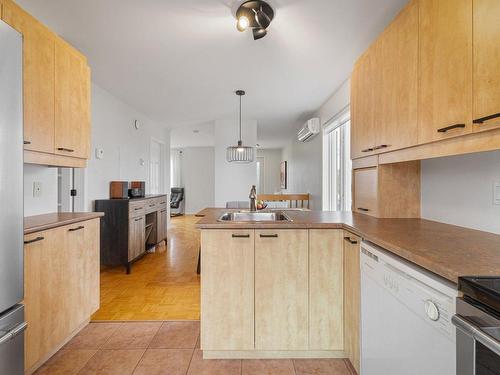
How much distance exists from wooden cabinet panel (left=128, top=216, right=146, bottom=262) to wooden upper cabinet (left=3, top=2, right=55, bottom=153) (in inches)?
76.3

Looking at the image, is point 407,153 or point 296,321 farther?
point 296,321

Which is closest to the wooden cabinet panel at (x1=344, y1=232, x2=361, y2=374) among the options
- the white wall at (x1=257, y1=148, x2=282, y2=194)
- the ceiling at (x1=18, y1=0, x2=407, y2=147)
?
the ceiling at (x1=18, y1=0, x2=407, y2=147)

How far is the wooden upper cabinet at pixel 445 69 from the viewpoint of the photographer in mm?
1112

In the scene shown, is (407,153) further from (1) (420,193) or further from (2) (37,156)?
(2) (37,156)

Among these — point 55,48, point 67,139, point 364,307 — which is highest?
point 55,48

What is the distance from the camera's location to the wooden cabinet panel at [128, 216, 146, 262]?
11.7 ft

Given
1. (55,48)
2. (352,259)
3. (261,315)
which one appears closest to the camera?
(352,259)

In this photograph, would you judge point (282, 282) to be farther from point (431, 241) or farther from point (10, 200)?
point (10, 200)

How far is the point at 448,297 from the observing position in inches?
32.1

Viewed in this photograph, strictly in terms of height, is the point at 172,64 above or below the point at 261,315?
above

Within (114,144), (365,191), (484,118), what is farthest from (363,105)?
(114,144)

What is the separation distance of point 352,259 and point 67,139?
210cm

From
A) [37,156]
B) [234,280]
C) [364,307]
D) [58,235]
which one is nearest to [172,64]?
[37,156]

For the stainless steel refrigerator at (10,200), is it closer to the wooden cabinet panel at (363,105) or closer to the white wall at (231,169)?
the wooden cabinet panel at (363,105)
